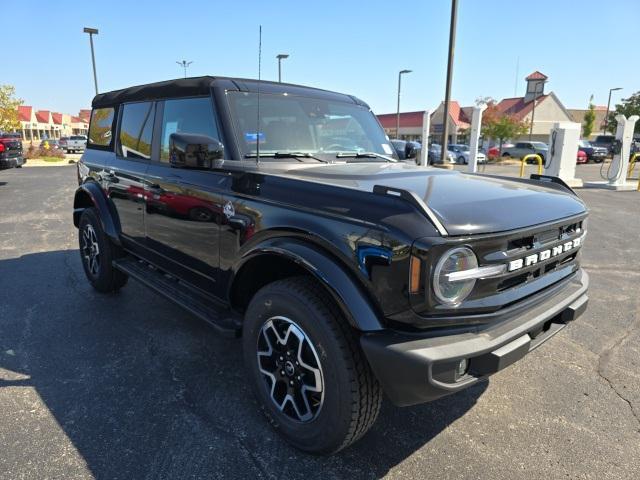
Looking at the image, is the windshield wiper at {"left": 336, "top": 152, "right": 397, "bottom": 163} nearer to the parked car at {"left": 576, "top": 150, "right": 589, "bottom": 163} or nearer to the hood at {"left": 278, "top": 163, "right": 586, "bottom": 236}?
the hood at {"left": 278, "top": 163, "right": 586, "bottom": 236}

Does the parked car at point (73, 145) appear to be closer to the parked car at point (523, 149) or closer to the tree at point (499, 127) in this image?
the parked car at point (523, 149)

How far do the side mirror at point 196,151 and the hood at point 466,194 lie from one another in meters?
0.46

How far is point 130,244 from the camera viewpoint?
13.3 feet

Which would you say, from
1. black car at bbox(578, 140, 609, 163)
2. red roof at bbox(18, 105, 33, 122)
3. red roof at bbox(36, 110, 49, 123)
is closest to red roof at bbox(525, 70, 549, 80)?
black car at bbox(578, 140, 609, 163)

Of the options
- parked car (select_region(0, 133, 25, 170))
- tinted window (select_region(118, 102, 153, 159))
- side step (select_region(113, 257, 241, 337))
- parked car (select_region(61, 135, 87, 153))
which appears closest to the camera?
side step (select_region(113, 257, 241, 337))

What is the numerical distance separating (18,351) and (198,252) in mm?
1702

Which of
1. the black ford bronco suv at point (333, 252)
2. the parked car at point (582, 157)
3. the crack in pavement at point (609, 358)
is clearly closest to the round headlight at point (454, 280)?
the black ford bronco suv at point (333, 252)

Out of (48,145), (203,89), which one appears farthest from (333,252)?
(48,145)

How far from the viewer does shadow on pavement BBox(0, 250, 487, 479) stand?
2.32 meters

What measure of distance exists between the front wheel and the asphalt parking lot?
0.62ft

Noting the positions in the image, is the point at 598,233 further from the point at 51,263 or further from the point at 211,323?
the point at 51,263

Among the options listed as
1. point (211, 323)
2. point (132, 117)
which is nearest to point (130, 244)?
point (132, 117)

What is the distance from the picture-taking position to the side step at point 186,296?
2818 millimetres

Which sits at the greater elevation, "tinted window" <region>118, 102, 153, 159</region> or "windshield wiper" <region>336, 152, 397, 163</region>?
"tinted window" <region>118, 102, 153, 159</region>
